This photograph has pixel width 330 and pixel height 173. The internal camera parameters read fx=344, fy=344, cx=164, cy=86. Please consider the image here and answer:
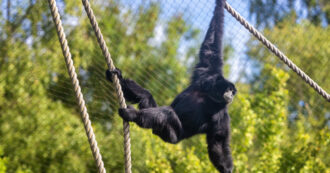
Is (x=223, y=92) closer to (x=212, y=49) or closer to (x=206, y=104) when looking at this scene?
(x=206, y=104)

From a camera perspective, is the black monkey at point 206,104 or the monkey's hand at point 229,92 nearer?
the black monkey at point 206,104

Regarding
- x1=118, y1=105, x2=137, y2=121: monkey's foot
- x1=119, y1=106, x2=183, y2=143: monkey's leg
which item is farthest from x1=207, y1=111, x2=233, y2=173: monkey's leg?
x1=118, y1=105, x2=137, y2=121: monkey's foot

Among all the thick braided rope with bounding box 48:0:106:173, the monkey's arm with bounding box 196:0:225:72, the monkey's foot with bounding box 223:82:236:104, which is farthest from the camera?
the monkey's arm with bounding box 196:0:225:72

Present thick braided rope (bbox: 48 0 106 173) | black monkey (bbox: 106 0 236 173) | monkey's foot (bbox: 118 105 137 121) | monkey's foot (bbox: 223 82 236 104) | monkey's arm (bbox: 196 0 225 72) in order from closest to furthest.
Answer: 1. thick braided rope (bbox: 48 0 106 173)
2. monkey's foot (bbox: 118 105 137 121)
3. black monkey (bbox: 106 0 236 173)
4. monkey's foot (bbox: 223 82 236 104)
5. monkey's arm (bbox: 196 0 225 72)

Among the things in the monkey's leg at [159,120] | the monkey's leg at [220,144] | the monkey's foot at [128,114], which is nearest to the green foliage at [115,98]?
the monkey's leg at [220,144]

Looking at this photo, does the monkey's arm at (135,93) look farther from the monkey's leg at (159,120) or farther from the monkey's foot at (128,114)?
the monkey's foot at (128,114)

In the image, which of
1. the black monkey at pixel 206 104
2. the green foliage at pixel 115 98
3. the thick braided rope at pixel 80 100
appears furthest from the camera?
the green foliage at pixel 115 98

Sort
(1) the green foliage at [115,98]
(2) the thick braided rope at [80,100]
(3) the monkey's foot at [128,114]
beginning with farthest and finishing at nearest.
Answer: (1) the green foliage at [115,98] < (3) the monkey's foot at [128,114] < (2) the thick braided rope at [80,100]

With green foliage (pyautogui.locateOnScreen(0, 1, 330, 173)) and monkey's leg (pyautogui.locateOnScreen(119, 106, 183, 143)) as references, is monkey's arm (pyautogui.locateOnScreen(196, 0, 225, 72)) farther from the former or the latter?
green foliage (pyautogui.locateOnScreen(0, 1, 330, 173))

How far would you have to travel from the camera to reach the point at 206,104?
11.3 feet

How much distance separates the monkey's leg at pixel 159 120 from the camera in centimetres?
275

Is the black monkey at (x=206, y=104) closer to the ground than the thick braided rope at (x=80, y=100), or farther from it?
closer to the ground

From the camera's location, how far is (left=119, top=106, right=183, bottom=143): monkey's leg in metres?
2.75

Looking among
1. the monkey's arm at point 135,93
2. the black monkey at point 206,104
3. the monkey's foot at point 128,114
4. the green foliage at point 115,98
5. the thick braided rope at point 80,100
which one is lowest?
the green foliage at point 115,98
